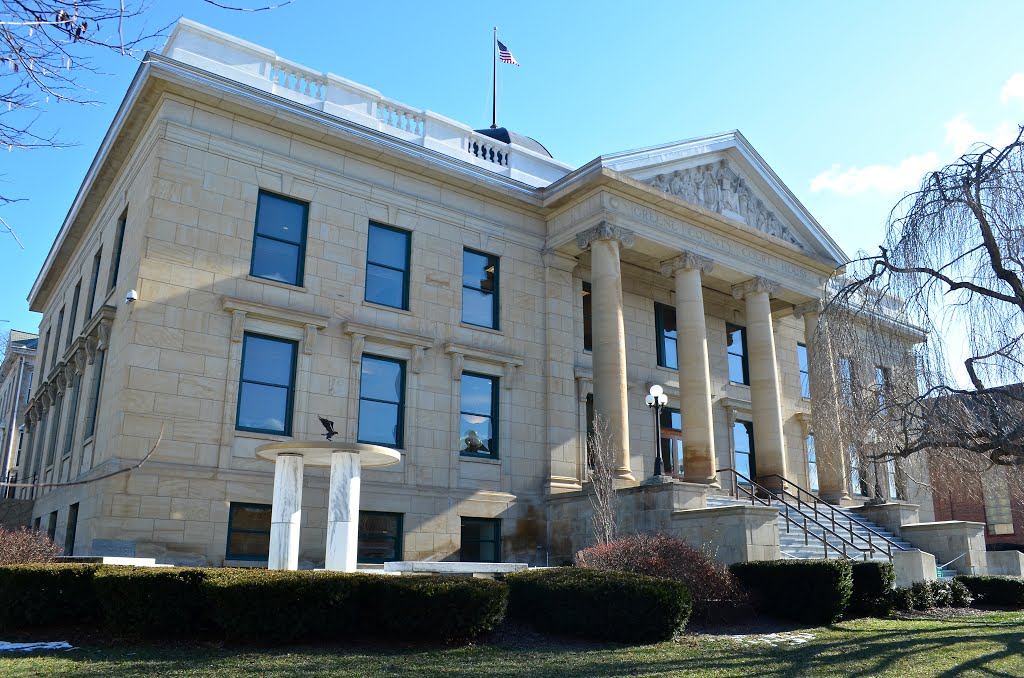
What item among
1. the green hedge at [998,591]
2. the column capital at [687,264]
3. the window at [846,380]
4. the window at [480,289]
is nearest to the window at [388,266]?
the window at [480,289]

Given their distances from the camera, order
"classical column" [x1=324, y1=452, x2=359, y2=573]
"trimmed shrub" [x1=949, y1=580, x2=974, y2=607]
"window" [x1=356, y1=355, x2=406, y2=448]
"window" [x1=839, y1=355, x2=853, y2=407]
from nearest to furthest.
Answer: "classical column" [x1=324, y1=452, x2=359, y2=573], "window" [x1=839, y1=355, x2=853, y2=407], "trimmed shrub" [x1=949, y1=580, x2=974, y2=607], "window" [x1=356, y1=355, x2=406, y2=448]

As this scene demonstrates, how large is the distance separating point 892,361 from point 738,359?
15.0m

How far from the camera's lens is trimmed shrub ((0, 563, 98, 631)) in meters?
11.9

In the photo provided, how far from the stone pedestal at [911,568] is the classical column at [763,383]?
26.7 feet

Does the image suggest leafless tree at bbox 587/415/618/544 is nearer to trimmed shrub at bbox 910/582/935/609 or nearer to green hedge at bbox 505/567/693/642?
green hedge at bbox 505/567/693/642

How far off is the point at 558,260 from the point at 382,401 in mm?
7497

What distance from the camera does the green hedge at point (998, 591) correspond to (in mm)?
19516

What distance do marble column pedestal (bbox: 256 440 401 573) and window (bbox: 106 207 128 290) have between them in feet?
36.2

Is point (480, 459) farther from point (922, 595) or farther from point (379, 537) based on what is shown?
point (922, 595)

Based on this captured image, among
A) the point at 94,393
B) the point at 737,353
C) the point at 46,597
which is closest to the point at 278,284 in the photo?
the point at 94,393

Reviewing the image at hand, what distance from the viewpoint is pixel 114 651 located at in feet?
34.6

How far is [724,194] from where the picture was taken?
2834 cm

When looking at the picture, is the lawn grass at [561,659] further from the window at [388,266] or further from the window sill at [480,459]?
the window at [388,266]

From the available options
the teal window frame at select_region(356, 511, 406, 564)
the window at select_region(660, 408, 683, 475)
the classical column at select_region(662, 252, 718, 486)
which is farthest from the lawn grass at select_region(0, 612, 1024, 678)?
the window at select_region(660, 408, 683, 475)
